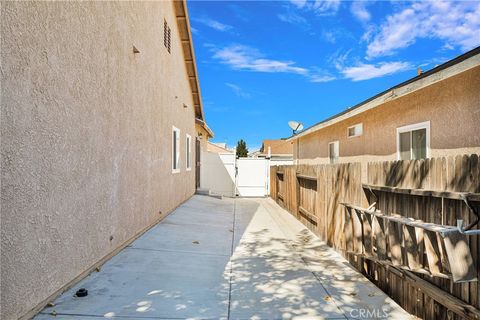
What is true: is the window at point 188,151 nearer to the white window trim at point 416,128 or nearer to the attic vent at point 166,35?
the attic vent at point 166,35

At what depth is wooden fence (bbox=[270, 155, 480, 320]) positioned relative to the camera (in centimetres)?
298

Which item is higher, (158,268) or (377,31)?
(377,31)

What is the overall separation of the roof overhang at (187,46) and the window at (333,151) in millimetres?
6486

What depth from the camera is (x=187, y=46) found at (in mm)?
12906

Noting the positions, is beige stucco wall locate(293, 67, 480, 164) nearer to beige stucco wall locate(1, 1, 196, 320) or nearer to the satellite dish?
beige stucco wall locate(1, 1, 196, 320)

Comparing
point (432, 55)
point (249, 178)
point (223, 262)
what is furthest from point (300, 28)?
point (223, 262)

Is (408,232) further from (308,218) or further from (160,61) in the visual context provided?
(160,61)

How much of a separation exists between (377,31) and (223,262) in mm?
14251

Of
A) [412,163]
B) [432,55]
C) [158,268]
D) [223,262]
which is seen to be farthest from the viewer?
[432,55]

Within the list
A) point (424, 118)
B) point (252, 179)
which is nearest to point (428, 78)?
point (424, 118)

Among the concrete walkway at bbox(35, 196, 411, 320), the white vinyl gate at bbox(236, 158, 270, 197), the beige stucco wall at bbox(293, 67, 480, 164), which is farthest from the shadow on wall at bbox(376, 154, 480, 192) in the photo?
the white vinyl gate at bbox(236, 158, 270, 197)

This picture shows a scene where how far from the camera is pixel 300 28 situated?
728 inches

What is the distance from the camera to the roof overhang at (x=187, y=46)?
11672 mm

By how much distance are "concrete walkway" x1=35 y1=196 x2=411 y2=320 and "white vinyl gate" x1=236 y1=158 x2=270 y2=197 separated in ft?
35.3
